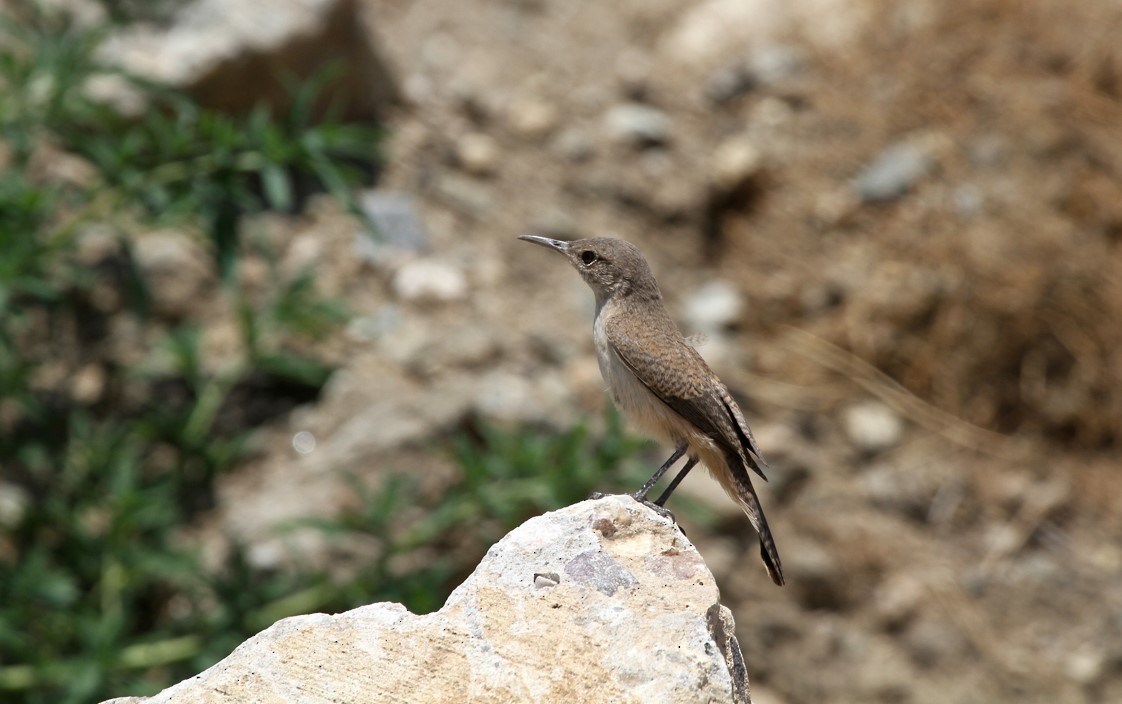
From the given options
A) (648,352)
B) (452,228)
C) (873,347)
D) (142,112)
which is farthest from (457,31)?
(648,352)

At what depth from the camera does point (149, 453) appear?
289 inches

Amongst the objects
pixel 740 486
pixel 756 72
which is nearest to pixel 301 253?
pixel 756 72

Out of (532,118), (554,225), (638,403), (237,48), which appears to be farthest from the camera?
(532,118)

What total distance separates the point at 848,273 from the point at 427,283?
2.96 meters

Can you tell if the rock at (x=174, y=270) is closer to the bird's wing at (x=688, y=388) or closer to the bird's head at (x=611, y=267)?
the bird's head at (x=611, y=267)

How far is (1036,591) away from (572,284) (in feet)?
11.7

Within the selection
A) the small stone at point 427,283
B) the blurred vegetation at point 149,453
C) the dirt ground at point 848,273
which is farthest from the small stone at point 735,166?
the blurred vegetation at point 149,453

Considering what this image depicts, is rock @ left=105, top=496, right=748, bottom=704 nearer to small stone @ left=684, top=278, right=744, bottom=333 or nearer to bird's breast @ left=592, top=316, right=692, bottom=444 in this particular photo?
bird's breast @ left=592, top=316, right=692, bottom=444

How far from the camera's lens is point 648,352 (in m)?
4.95

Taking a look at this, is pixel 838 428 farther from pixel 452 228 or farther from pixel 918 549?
pixel 452 228

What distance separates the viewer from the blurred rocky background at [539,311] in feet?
21.2

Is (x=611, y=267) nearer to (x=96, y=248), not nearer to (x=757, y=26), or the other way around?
(x=96, y=248)

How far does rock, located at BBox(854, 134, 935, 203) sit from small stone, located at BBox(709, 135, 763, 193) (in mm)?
761

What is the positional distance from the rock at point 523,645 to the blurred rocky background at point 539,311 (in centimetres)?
264
